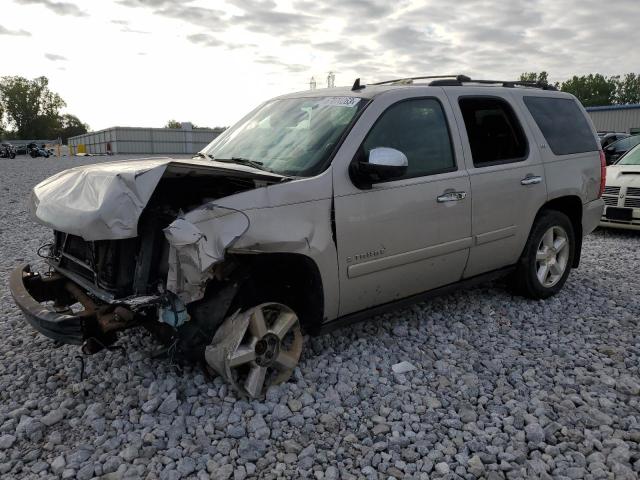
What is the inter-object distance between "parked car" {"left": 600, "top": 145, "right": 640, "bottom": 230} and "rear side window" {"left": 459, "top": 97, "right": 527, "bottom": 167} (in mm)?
4360

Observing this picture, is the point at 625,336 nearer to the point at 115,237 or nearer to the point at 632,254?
the point at 632,254

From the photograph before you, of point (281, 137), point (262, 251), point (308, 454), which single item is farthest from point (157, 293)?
point (281, 137)

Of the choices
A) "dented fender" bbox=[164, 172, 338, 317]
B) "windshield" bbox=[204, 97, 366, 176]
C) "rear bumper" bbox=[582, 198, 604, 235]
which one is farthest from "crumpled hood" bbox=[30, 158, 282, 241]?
"rear bumper" bbox=[582, 198, 604, 235]

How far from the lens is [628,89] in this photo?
101m

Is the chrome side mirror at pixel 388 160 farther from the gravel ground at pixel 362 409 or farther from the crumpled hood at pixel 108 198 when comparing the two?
the gravel ground at pixel 362 409

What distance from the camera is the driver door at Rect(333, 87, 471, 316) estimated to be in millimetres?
3453

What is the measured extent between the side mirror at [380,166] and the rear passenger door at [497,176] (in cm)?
100

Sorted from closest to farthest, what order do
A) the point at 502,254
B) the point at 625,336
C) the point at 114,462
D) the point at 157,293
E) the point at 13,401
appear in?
1. the point at 114,462
2. the point at 157,293
3. the point at 13,401
4. the point at 625,336
5. the point at 502,254

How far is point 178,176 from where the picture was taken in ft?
9.70

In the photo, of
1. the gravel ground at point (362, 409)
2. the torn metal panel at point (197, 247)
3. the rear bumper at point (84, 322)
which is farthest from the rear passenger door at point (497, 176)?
the rear bumper at point (84, 322)

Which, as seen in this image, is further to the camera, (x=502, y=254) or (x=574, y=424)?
(x=502, y=254)

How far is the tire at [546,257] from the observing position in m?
4.80

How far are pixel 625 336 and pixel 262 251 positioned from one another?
120 inches

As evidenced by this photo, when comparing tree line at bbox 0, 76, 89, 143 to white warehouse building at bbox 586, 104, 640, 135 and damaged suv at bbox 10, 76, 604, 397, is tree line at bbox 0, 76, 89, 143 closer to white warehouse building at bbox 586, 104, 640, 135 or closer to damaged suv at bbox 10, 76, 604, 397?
white warehouse building at bbox 586, 104, 640, 135
